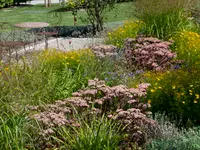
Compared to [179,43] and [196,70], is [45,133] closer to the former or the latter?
[196,70]

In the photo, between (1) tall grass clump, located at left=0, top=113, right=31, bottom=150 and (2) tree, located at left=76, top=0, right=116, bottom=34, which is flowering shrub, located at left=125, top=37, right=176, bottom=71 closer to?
(1) tall grass clump, located at left=0, top=113, right=31, bottom=150

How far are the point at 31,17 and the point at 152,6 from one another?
12452 mm

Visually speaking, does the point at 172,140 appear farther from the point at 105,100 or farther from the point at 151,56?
A: the point at 151,56

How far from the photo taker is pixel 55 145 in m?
4.91

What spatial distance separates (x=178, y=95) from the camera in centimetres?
572

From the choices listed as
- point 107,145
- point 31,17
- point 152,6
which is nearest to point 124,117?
point 107,145

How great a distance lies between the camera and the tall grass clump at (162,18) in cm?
1030

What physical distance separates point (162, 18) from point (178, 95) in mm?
4923

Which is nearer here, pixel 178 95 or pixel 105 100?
pixel 105 100

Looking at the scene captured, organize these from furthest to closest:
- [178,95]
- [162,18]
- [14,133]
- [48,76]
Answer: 1. [162,18]
2. [48,76]
3. [178,95]
4. [14,133]

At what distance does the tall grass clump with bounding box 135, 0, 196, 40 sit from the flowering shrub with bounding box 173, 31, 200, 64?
0.69m

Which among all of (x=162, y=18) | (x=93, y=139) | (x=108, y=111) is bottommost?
(x=108, y=111)

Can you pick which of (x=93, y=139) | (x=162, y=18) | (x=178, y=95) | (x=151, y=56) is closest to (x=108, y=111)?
(x=178, y=95)

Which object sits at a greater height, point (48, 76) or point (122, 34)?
point (48, 76)
